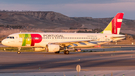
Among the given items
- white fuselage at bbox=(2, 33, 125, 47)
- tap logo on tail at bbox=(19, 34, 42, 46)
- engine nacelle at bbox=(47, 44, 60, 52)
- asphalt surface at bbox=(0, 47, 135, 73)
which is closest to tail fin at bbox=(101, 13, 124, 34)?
white fuselage at bbox=(2, 33, 125, 47)

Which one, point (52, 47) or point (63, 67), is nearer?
point (63, 67)

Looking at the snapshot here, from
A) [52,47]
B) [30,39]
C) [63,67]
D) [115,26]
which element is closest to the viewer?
[63,67]

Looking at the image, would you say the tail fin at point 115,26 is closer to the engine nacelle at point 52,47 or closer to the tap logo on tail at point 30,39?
the engine nacelle at point 52,47

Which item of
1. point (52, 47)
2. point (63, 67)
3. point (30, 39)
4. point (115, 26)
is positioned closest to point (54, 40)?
point (52, 47)

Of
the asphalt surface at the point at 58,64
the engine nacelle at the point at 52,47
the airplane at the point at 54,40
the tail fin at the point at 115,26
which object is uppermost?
the tail fin at the point at 115,26

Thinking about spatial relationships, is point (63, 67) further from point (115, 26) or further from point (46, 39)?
point (115, 26)

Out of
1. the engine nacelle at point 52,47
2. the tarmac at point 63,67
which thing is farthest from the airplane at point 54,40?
the tarmac at point 63,67

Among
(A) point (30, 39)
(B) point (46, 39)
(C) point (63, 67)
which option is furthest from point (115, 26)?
(C) point (63, 67)

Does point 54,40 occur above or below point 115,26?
below

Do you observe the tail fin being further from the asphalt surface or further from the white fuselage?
the asphalt surface

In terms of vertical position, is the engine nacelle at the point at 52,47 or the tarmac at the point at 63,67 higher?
the engine nacelle at the point at 52,47

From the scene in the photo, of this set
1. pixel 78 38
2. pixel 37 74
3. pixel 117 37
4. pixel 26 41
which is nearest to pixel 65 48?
pixel 78 38

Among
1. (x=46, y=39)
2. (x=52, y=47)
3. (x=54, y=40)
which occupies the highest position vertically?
(x=46, y=39)

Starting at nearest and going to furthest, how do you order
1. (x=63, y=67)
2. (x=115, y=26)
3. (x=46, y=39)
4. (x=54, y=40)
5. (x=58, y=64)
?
1. (x=63, y=67)
2. (x=58, y=64)
3. (x=46, y=39)
4. (x=54, y=40)
5. (x=115, y=26)
